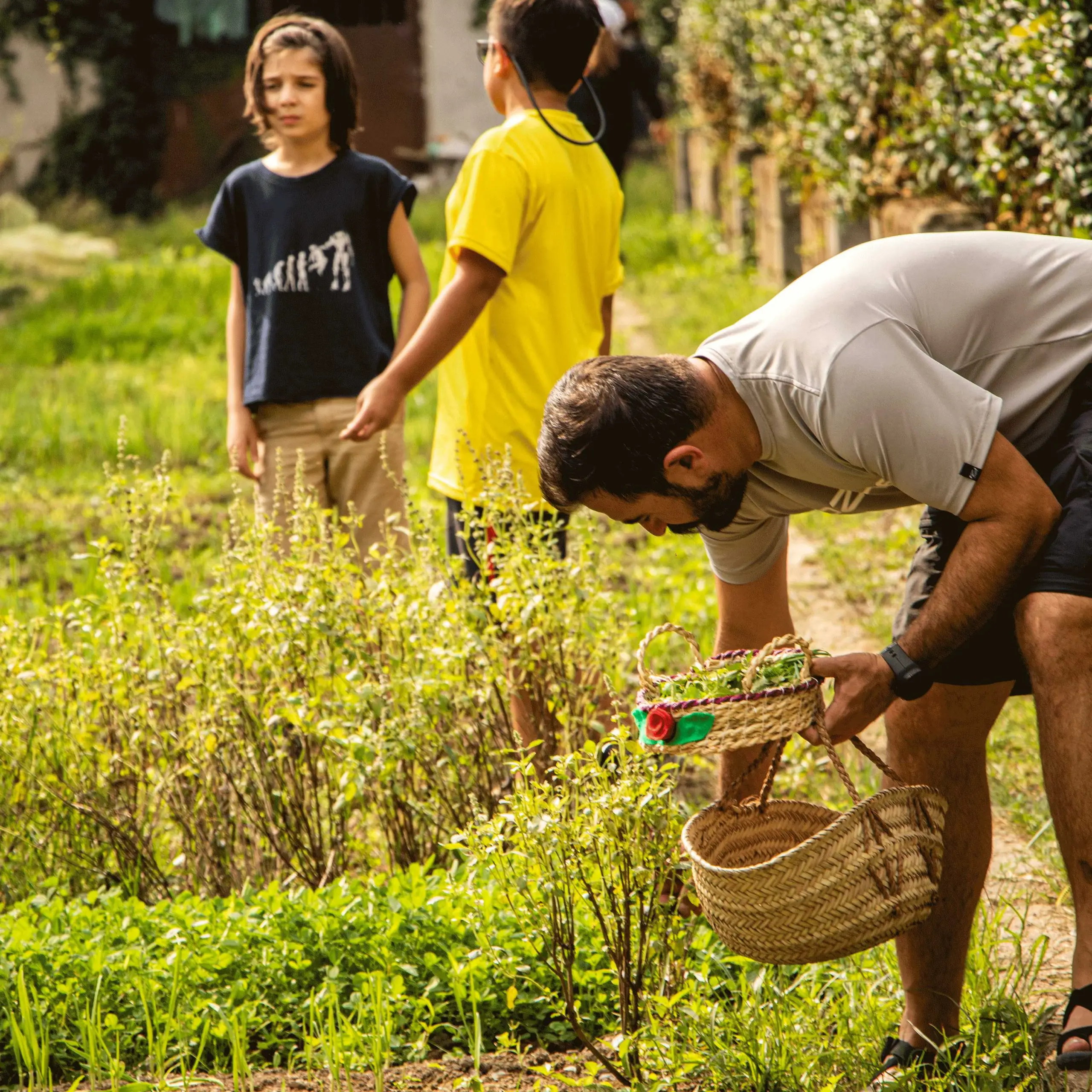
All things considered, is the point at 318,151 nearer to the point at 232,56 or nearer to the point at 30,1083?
the point at 30,1083

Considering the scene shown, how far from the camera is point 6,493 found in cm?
670

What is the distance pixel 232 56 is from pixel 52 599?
49.4 feet

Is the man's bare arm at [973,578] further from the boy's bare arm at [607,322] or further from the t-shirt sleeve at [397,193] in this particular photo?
the t-shirt sleeve at [397,193]

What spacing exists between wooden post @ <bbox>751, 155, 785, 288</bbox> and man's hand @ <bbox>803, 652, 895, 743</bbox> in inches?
298

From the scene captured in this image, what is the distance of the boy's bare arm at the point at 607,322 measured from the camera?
12.4ft

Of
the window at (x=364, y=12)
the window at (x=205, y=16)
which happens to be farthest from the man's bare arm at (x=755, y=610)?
the window at (x=205, y=16)

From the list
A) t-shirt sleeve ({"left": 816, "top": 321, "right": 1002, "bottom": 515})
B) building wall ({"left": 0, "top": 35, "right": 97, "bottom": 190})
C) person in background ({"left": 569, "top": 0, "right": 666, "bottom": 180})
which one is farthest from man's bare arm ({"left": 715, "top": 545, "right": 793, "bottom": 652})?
building wall ({"left": 0, "top": 35, "right": 97, "bottom": 190})

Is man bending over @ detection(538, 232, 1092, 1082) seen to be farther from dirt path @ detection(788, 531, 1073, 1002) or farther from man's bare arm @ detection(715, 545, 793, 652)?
dirt path @ detection(788, 531, 1073, 1002)

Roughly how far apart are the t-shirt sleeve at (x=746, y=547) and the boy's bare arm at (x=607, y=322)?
4.00 feet

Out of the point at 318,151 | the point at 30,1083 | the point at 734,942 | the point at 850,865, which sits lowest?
the point at 30,1083

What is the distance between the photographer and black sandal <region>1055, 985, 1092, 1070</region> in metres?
2.16

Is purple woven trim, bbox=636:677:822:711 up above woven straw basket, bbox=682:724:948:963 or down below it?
above

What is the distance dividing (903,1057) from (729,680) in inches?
28.6

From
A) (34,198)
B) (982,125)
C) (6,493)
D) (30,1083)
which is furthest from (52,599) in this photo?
(34,198)
